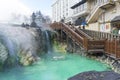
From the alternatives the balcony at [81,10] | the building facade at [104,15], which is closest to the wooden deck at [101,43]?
the building facade at [104,15]

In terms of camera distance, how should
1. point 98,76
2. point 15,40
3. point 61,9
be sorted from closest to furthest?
point 98,76
point 15,40
point 61,9

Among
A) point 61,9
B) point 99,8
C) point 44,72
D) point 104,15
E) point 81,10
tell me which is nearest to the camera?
point 44,72

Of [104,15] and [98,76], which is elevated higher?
[104,15]

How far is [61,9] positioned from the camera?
66.6 m

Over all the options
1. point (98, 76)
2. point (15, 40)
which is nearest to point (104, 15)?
point (15, 40)

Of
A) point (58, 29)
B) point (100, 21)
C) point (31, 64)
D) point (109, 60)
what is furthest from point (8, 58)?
point (100, 21)

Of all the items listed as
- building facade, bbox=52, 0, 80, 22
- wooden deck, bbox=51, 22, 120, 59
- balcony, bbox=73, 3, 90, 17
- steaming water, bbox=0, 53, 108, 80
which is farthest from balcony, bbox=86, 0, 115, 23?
building facade, bbox=52, 0, 80, 22

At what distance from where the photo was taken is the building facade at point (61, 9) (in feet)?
196

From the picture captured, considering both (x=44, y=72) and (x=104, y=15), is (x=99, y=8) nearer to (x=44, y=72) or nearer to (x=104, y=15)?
(x=104, y=15)

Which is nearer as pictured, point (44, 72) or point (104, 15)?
point (44, 72)

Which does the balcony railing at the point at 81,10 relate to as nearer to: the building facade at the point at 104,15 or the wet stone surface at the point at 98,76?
the building facade at the point at 104,15

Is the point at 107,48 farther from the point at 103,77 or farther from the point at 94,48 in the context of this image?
the point at 103,77

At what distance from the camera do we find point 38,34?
27.4 meters

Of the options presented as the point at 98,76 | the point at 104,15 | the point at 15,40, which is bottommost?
the point at 15,40
